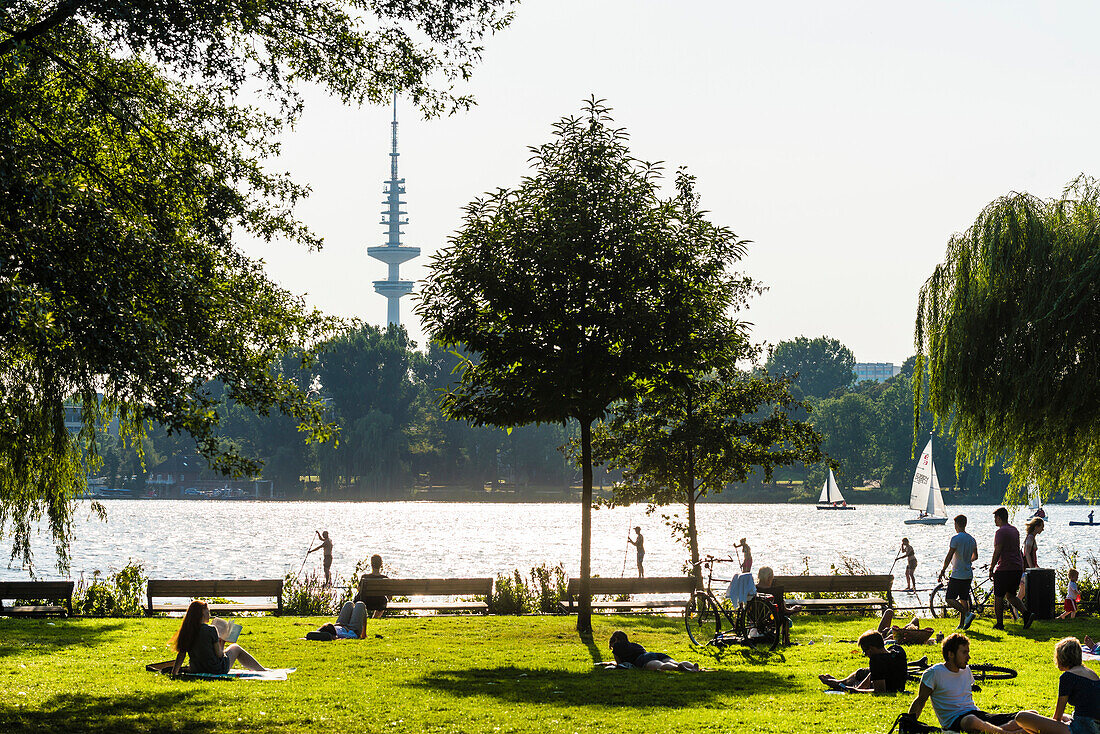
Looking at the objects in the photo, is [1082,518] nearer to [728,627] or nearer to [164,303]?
[728,627]

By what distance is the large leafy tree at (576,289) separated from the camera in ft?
61.3

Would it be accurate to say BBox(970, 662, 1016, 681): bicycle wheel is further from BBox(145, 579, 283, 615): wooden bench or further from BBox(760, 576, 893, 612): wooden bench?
BBox(145, 579, 283, 615): wooden bench

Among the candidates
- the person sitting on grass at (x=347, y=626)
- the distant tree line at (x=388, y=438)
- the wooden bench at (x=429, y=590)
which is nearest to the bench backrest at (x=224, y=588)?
the wooden bench at (x=429, y=590)

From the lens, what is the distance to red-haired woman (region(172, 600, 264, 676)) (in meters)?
13.3

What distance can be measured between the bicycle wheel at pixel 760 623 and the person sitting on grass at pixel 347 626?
19.8ft

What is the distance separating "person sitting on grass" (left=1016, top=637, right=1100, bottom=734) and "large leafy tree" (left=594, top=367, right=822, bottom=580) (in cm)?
1543

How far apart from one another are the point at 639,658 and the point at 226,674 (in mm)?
5269

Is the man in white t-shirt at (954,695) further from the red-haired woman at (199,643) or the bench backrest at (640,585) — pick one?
the bench backrest at (640,585)

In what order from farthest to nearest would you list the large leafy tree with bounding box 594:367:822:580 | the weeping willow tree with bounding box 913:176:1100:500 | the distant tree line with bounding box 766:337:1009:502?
1. the distant tree line with bounding box 766:337:1009:502
2. the large leafy tree with bounding box 594:367:822:580
3. the weeping willow tree with bounding box 913:176:1100:500

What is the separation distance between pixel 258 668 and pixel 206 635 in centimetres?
90

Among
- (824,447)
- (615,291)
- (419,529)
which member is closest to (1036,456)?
(615,291)

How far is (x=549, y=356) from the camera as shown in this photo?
18953 millimetres

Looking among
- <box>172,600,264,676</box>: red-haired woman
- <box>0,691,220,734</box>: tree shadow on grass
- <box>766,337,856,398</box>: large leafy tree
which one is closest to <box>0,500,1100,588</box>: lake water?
<box>172,600,264,676</box>: red-haired woman

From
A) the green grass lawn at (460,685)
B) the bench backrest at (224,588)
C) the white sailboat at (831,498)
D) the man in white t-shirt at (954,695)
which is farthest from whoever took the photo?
the white sailboat at (831,498)
